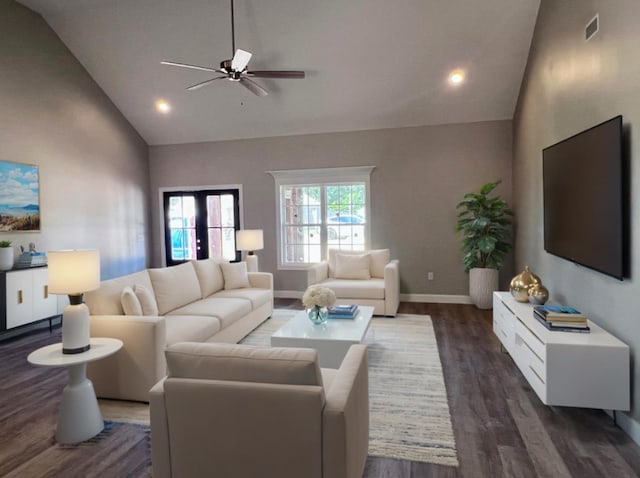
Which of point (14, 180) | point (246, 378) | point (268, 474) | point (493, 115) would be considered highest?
point (493, 115)

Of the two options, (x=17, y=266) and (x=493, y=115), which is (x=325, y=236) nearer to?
(x=493, y=115)

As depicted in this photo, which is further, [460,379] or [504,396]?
[460,379]

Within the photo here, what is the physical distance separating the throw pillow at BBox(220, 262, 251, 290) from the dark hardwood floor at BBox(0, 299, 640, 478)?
200cm

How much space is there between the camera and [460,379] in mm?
3334

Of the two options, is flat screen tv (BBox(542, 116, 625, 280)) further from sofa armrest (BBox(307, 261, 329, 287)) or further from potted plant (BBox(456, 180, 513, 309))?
sofa armrest (BBox(307, 261, 329, 287))

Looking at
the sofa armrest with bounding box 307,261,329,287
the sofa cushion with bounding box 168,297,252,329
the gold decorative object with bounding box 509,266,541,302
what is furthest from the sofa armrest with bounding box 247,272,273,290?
the gold decorative object with bounding box 509,266,541,302

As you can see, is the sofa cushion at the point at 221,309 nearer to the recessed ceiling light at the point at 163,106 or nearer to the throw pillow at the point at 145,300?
the throw pillow at the point at 145,300

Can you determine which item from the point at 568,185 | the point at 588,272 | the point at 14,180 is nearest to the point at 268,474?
the point at 588,272

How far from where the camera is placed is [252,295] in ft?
15.7

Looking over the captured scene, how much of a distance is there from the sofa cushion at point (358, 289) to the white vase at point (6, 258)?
150 inches

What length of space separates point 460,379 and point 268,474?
7.12 ft

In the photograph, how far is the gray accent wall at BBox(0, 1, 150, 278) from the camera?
4918mm

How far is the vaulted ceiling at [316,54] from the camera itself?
470 cm

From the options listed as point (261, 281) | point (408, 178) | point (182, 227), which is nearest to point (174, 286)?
point (261, 281)
